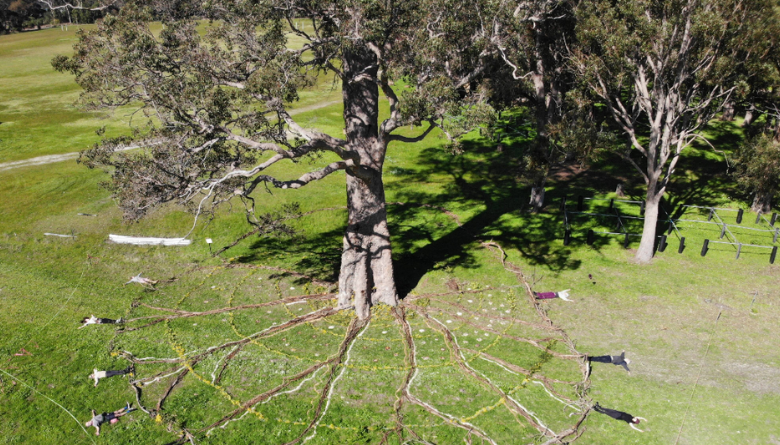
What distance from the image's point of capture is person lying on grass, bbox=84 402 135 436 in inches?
582

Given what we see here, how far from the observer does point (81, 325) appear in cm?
1967

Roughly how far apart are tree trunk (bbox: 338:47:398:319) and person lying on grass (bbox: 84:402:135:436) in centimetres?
820

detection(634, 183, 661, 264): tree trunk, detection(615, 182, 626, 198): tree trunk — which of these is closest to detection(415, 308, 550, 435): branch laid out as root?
detection(634, 183, 661, 264): tree trunk

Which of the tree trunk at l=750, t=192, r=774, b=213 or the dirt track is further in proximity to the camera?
the dirt track

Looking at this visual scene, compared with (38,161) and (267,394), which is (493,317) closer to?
(267,394)

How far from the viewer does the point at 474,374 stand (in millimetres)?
17250

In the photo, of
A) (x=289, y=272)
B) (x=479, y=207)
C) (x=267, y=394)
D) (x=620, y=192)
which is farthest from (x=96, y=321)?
(x=620, y=192)

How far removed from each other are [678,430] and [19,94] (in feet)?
207

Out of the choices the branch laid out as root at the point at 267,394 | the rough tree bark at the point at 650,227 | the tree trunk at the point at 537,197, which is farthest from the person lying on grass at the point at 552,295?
the tree trunk at the point at 537,197

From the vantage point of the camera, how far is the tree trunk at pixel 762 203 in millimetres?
28750

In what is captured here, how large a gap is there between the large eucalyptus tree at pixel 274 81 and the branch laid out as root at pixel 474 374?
2677mm

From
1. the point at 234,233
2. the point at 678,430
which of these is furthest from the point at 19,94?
the point at 678,430

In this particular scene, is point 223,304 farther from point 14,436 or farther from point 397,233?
point 397,233

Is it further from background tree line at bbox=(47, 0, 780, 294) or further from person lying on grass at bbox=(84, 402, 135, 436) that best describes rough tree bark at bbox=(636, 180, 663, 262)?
person lying on grass at bbox=(84, 402, 135, 436)
